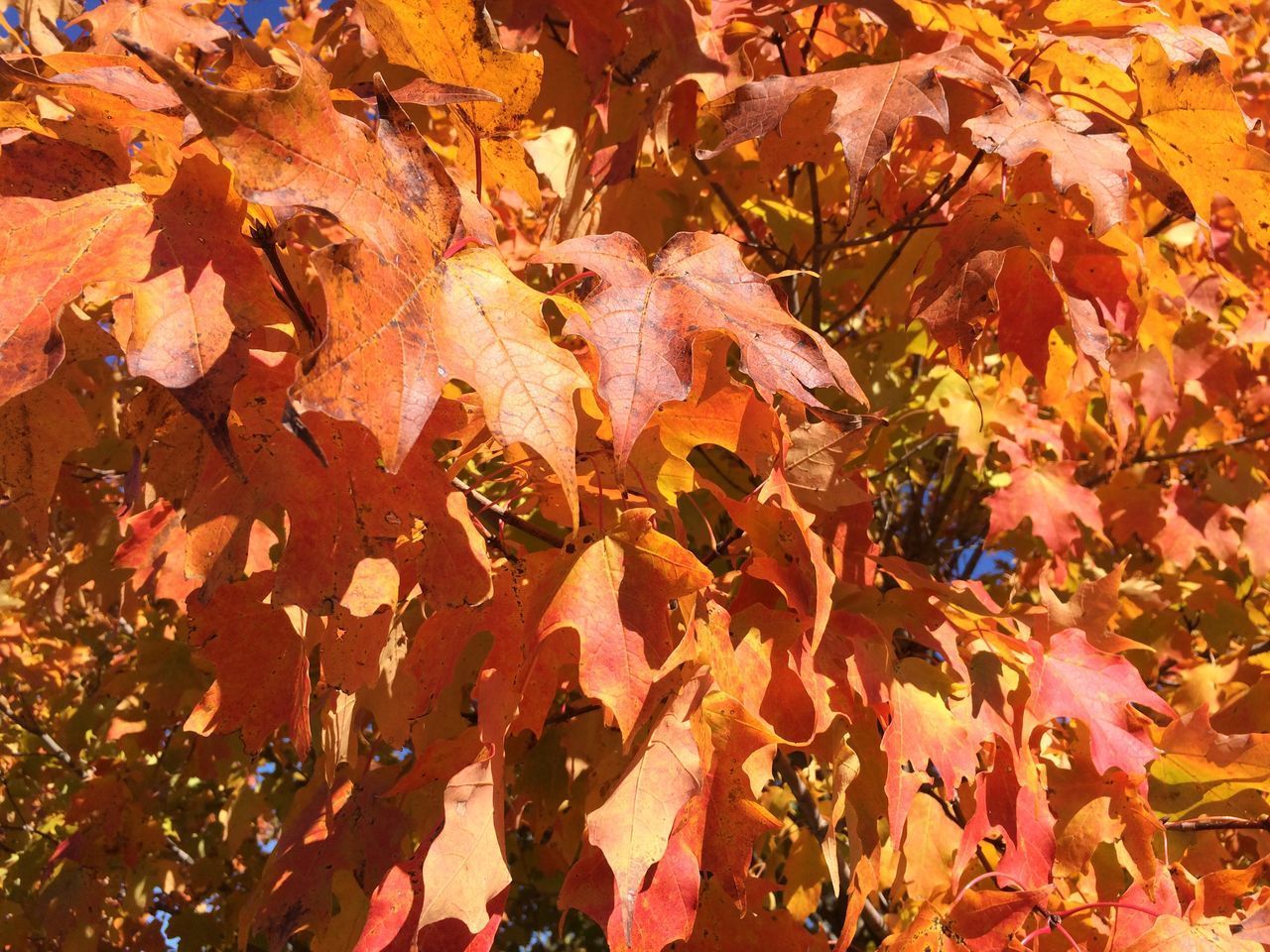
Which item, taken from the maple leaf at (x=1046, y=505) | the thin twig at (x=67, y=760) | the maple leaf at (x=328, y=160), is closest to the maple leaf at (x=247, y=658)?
the maple leaf at (x=328, y=160)

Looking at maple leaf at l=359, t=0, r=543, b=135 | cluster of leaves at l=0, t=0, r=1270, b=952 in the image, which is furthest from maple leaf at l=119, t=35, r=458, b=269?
maple leaf at l=359, t=0, r=543, b=135

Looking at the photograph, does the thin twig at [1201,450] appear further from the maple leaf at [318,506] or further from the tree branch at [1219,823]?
the maple leaf at [318,506]

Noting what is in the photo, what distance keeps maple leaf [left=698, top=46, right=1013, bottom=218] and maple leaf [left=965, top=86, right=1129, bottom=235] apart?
0.06m

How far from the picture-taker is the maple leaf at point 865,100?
153cm

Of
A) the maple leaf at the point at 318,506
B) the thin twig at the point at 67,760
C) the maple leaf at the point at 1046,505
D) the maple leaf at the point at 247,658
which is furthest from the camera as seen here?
the thin twig at the point at 67,760

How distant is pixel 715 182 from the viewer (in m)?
2.36

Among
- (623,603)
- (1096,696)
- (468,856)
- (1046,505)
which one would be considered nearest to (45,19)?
(623,603)

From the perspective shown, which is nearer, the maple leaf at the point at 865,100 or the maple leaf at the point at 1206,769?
the maple leaf at the point at 865,100

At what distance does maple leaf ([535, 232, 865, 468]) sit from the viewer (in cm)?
109

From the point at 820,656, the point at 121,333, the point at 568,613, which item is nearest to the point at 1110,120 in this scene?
the point at 820,656

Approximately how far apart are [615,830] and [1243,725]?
4.97 feet

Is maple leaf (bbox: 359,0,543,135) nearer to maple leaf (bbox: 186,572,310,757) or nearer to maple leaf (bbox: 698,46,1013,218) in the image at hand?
maple leaf (bbox: 698,46,1013,218)

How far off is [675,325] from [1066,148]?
2.62 ft

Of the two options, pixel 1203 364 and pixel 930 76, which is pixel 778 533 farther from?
pixel 1203 364
